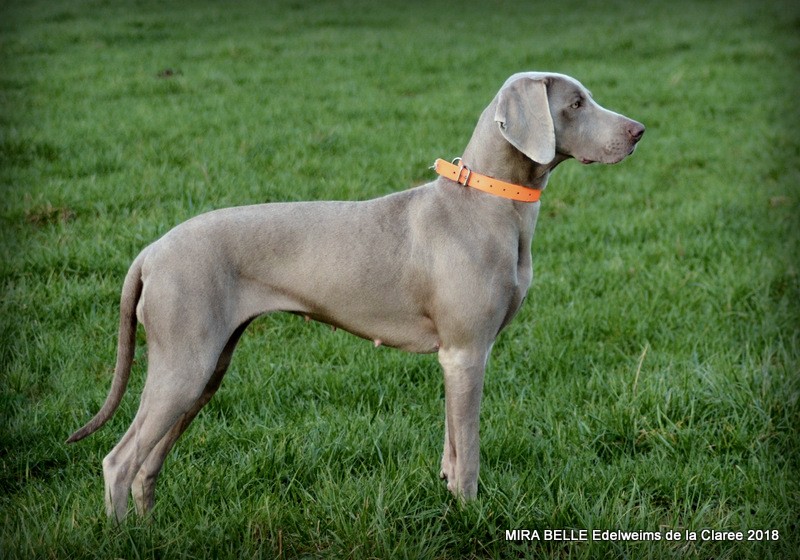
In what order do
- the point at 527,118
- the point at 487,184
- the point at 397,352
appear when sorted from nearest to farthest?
the point at 527,118 → the point at 487,184 → the point at 397,352

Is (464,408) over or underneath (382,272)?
underneath

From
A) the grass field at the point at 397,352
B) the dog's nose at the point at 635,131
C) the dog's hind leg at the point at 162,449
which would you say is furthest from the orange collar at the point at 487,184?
the grass field at the point at 397,352

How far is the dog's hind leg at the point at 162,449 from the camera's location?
3.24m

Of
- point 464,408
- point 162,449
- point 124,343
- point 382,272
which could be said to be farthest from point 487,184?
point 162,449

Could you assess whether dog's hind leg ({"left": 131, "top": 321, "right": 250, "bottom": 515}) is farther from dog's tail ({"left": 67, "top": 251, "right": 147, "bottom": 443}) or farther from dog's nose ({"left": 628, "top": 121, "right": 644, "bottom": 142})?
dog's nose ({"left": 628, "top": 121, "right": 644, "bottom": 142})

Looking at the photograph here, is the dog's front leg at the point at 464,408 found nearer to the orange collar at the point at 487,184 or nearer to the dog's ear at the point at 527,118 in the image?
the orange collar at the point at 487,184

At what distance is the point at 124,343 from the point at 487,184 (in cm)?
144

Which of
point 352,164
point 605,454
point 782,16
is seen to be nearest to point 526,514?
point 605,454

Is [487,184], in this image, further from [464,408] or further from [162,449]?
[162,449]

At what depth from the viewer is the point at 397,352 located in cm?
Result: 462

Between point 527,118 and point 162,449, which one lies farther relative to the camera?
point 162,449

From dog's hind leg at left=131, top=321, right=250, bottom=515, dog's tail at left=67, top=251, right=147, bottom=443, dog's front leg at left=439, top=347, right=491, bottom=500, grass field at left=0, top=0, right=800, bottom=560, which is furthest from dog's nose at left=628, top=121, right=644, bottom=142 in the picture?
dog's tail at left=67, top=251, right=147, bottom=443

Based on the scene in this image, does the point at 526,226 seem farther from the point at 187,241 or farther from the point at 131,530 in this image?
the point at 131,530

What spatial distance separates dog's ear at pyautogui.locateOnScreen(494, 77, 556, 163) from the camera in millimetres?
3088
